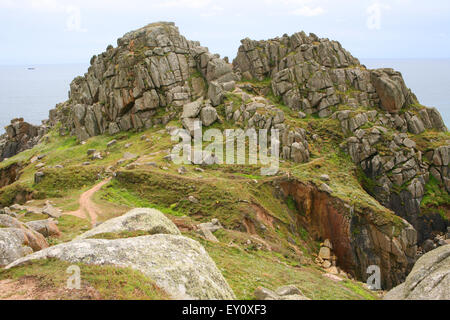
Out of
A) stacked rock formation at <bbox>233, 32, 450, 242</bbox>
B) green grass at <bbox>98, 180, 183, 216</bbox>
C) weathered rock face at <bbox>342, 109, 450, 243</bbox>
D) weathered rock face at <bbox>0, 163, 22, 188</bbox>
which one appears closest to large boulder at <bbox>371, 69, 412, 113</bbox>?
stacked rock formation at <bbox>233, 32, 450, 242</bbox>

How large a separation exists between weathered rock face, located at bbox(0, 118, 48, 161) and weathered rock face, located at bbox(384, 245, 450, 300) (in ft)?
335

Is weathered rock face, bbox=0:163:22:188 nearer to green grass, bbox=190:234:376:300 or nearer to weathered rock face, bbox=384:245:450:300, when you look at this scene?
green grass, bbox=190:234:376:300

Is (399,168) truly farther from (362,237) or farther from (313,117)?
(313,117)

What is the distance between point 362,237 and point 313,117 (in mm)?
30484

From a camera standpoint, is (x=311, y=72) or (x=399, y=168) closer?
(x=399, y=168)

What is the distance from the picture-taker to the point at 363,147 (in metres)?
56.5

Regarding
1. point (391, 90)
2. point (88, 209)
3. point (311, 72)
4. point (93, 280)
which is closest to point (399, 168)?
point (391, 90)

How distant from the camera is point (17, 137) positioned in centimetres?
9875

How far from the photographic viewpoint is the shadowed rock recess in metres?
42.1

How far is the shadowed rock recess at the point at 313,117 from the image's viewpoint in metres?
42.1

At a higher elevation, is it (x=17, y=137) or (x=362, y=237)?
(x=17, y=137)

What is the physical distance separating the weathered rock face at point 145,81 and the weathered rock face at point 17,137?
3339 cm

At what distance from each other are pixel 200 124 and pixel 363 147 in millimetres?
29575
